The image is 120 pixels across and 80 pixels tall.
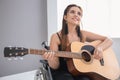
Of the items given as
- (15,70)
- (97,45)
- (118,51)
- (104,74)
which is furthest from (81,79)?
(118,51)

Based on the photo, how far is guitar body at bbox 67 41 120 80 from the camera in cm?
164

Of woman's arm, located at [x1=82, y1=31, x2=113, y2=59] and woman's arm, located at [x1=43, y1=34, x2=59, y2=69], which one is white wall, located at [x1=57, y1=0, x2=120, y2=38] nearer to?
woman's arm, located at [x1=82, y1=31, x2=113, y2=59]

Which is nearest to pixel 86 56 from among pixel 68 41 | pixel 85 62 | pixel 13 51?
pixel 85 62

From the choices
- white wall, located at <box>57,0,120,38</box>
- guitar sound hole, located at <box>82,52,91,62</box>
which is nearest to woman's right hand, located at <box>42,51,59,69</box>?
guitar sound hole, located at <box>82,52,91,62</box>

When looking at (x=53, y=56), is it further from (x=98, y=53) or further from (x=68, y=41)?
(x=98, y=53)

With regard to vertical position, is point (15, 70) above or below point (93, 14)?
below

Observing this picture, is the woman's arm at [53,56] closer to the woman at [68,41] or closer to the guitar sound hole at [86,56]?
the woman at [68,41]

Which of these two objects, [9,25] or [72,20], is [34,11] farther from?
[72,20]

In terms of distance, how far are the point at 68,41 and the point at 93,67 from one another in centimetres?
32

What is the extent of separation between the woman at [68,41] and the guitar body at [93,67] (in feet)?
0.15

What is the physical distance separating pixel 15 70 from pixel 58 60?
2.56ft

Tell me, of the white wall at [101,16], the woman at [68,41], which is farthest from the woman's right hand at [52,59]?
the white wall at [101,16]

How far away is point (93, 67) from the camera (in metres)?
1.70

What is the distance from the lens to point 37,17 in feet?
8.48
